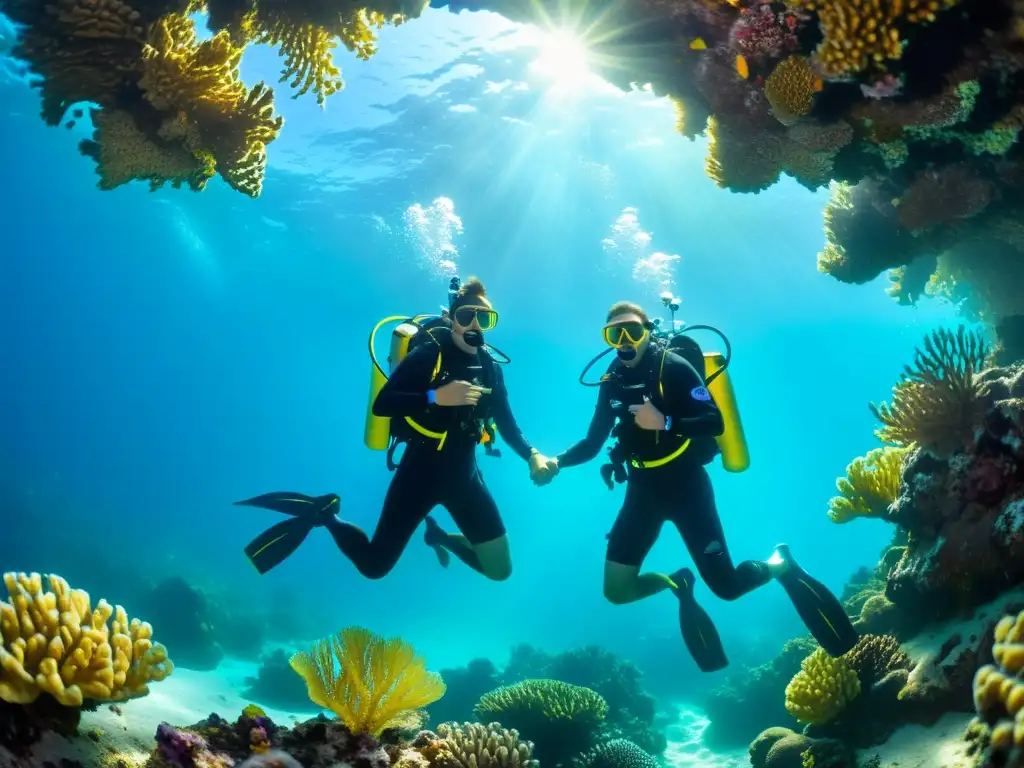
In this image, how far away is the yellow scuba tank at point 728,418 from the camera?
672 cm

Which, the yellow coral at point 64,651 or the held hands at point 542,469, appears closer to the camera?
the yellow coral at point 64,651

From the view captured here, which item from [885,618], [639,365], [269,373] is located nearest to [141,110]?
[639,365]

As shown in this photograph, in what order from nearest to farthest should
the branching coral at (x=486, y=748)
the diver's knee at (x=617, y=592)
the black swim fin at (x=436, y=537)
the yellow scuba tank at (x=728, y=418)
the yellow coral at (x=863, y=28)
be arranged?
the branching coral at (x=486, y=748) < the yellow coral at (x=863, y=28) < the diver's knee at (x=617, y=592) < the yellow scuba tank at (x=728, y=418) < the black swim fin at (x=436, y=537)

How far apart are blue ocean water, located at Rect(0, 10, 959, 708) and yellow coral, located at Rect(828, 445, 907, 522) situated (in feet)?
59.7

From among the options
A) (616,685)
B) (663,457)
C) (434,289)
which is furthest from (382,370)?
(434,289)

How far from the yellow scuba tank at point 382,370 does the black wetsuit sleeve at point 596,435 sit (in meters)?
2.17

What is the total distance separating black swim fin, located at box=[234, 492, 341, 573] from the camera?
6.04m

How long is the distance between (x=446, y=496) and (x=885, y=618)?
4905mm

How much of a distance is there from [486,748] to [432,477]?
2763mm

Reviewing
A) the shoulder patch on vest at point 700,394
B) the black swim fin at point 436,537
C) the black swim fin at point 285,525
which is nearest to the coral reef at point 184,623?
the black swim fin at point 436,537

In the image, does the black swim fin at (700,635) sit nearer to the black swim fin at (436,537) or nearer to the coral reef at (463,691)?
the black swim fin at (436,537)

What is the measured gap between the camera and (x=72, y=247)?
50.3m

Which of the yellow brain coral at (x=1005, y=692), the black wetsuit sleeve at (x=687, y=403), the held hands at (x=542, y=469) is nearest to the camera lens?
the yellow brain coral at (x=1005, y=692)

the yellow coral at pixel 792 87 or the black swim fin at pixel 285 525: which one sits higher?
the yellow coral at pixel 792 87
